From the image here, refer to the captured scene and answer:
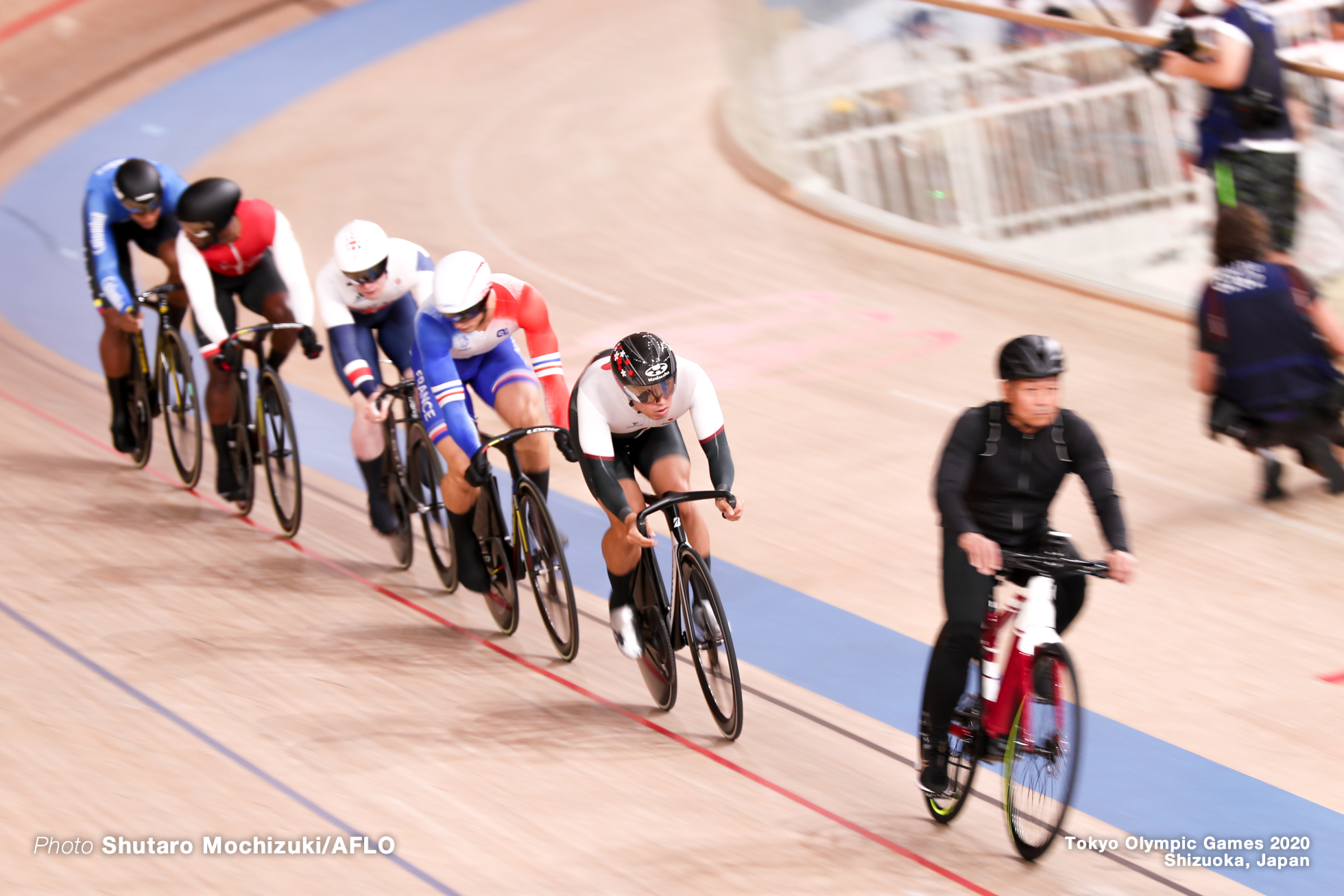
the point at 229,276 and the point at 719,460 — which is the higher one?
the point at 229,276

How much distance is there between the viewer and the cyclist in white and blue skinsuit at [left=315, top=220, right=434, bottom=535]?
499cm

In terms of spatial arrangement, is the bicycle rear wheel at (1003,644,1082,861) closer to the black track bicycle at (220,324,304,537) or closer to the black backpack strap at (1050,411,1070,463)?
the black backpack strap at (1050,411,1070,463)

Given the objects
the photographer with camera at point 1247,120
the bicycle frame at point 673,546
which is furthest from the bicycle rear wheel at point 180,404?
the photographer with camera at point 1247,120

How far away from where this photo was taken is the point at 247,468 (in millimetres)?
6055

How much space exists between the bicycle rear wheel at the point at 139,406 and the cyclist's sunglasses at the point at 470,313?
2492 mm

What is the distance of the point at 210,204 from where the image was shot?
5.43 metres

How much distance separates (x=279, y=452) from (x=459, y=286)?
5.71ft

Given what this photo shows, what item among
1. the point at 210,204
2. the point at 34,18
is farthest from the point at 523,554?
the point at 34,18

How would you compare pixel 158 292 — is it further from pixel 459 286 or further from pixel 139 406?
pixel 459 286

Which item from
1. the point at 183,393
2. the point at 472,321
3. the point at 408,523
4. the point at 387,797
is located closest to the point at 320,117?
the point at 183,393

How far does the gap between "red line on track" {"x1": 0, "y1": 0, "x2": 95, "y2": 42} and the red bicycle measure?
47.4ft

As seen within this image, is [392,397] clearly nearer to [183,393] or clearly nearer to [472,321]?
[472,321]

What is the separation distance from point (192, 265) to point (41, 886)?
2.71 m

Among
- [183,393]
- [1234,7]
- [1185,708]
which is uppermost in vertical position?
[1234,7]
